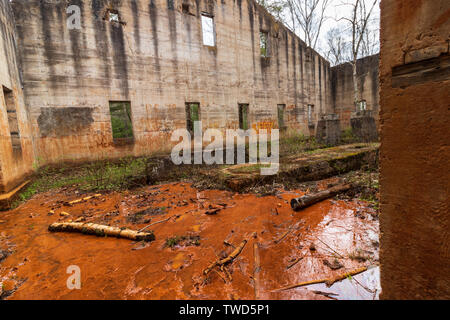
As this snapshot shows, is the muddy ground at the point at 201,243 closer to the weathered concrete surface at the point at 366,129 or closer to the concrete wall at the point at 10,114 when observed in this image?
the concrete wall at the point at 10,114

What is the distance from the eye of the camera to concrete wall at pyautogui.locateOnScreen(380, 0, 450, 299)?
50.4 inches

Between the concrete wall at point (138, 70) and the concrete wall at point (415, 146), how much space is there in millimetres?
9008

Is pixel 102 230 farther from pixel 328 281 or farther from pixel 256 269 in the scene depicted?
pixel 328 281

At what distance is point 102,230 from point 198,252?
1.68 metres

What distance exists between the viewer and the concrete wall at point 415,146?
4.20 ft

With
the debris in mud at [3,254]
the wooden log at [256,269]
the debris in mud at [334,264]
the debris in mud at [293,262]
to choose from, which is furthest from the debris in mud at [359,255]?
the debris in mud at [3,254]

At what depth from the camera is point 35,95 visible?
293 inches

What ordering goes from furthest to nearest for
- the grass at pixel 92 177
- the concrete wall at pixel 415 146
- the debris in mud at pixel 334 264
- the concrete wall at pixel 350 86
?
1. the concrete wall at pixel 350 86
2. the grass at pixel 92 177
3. the debris in mud at pixel 334 264
4. the concrete wall at pixel 415 146

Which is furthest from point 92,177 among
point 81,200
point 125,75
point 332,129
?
point 332,129

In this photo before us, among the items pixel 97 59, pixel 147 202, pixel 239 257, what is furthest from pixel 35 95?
pixel 239 257

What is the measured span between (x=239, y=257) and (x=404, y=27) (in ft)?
8.57

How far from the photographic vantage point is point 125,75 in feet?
28.8

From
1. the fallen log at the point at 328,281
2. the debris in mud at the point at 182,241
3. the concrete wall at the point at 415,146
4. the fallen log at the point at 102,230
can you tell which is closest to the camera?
the concrete wall at the point at 415,146
